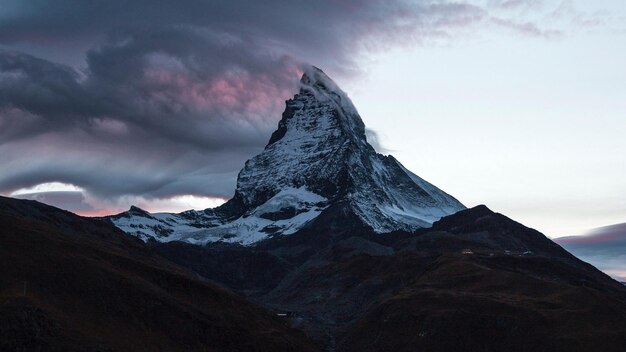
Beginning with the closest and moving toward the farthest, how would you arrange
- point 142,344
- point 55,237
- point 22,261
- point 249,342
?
point 142,344, point 22,261, point 249,342, point 55,237

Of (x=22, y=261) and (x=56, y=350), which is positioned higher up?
(x=22, y=261)

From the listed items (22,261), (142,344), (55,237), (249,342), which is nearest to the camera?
(142,344)

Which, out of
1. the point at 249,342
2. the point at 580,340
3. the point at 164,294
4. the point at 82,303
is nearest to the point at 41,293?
the point at 82,303

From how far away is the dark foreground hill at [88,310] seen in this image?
5625 inches

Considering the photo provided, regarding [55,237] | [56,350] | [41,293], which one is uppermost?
[55,237]

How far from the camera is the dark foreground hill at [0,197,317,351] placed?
14288 centimetres

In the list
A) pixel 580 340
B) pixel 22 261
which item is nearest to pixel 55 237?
pixel 22 261

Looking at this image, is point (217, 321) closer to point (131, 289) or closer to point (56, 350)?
point (131, 289)

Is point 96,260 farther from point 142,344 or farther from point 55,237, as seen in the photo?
point 142,344

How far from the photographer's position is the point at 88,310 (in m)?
164

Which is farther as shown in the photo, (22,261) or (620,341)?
(620,341)

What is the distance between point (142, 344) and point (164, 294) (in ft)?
105

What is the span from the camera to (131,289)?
593 ft

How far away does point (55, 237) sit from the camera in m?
198
